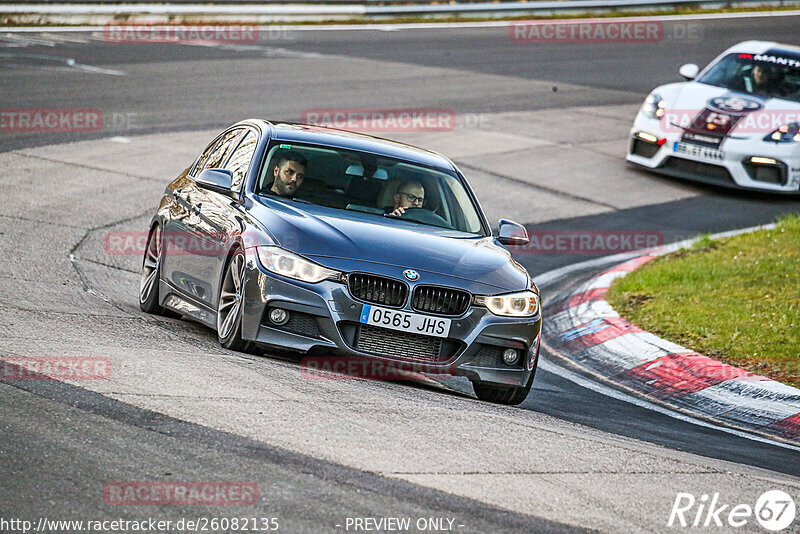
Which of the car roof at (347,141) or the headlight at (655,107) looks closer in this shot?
the car roof at (347,141)

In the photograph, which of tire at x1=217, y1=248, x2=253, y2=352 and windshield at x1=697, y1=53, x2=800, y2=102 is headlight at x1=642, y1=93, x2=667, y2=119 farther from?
tire at x1=217, y1=248, x2=253, y2=352

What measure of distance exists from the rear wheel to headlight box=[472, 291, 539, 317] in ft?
8.60

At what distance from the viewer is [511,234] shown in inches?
329

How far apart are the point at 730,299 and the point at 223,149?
4.53 m

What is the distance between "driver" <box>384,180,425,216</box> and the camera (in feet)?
26.9

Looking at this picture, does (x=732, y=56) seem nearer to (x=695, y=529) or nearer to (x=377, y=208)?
(x=377, y=208)

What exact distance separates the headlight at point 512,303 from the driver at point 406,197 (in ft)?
3.86

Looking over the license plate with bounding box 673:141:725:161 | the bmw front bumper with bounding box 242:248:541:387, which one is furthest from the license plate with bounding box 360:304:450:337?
the license plate with bounding box 673:141:725:161

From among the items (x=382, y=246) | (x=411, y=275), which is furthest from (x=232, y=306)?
(x=411, y=275)

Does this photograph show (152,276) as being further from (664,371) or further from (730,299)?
(730,299)

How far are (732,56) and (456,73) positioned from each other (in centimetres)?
687

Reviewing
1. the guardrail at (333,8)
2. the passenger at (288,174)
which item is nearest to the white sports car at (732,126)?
the passenger at (288,174)

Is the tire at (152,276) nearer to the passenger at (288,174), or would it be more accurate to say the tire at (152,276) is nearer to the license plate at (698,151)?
the passenger at (288,174)

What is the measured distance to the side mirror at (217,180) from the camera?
7.92m
